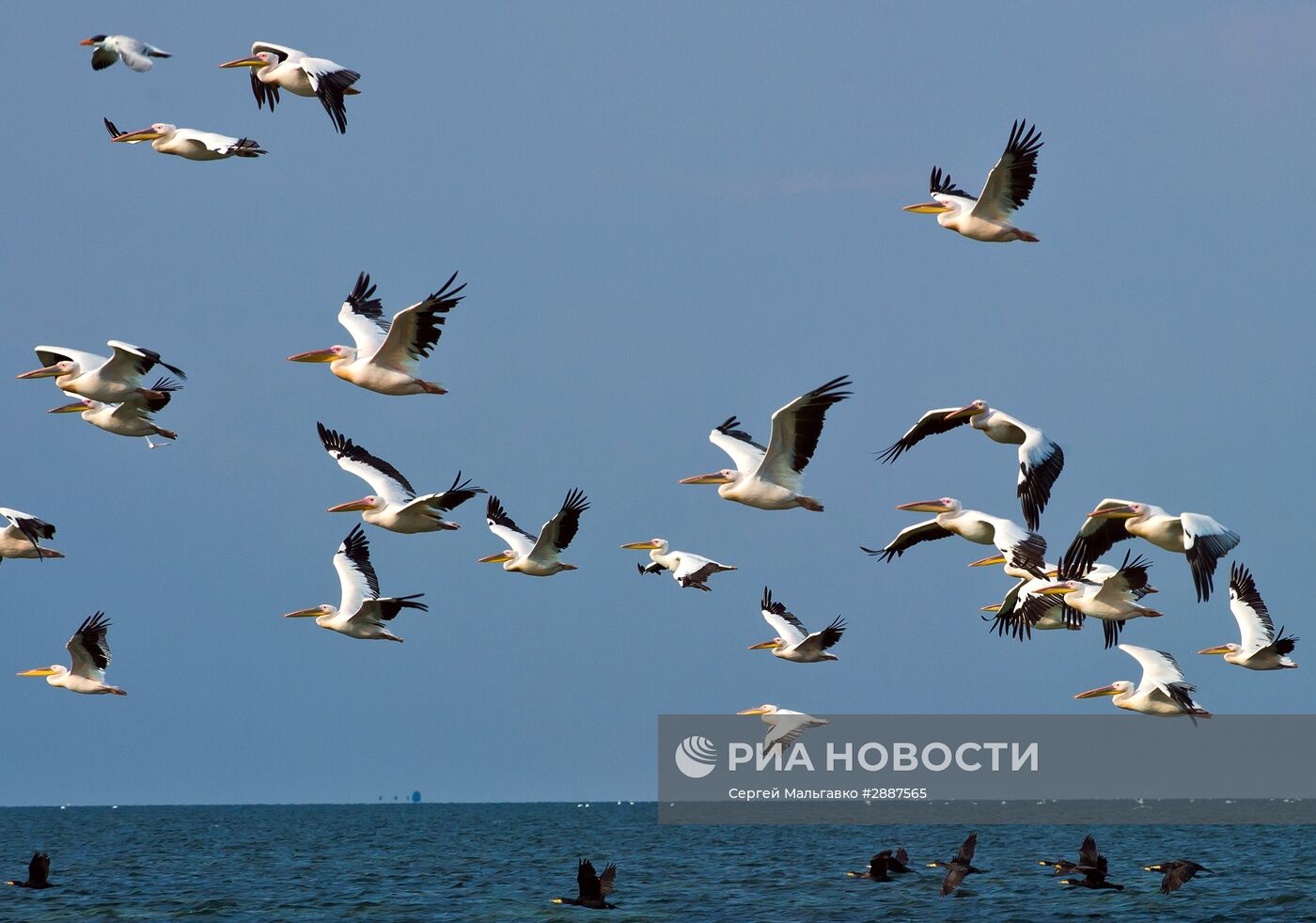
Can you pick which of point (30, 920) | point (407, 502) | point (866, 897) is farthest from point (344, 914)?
point (407, 502)

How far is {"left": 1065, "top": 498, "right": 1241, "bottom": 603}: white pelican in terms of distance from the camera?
14.6m

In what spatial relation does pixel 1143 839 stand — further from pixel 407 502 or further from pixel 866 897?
pixel 407 502

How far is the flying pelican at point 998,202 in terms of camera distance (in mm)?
→ 16312

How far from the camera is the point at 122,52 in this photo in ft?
56.4

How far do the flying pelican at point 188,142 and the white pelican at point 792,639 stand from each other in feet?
28.5

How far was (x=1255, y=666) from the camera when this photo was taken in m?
19.4

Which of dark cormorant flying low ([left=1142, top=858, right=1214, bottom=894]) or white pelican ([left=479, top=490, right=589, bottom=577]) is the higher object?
white pelican ([left=479, top=490, right=589, bottom=577])

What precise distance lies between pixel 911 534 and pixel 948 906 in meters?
9.41

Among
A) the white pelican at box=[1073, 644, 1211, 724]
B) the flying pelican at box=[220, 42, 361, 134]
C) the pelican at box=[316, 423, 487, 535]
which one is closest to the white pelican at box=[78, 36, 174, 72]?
the flying pelican at box=[220, 42, 361, 134]

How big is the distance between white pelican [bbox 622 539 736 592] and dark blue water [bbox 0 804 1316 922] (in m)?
5.70

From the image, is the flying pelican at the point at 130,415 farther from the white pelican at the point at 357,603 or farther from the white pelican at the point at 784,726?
the white pelican at the point at 784,726

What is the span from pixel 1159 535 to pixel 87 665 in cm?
1279

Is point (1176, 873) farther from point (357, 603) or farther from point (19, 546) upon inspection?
point (19, 546)

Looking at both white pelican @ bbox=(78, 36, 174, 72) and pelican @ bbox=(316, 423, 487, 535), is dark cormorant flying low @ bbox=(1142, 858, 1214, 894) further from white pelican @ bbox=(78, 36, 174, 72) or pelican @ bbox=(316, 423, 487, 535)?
white pelican @ bbox=(78, 36, 174, 72)
